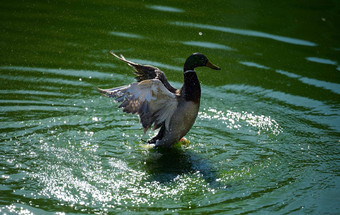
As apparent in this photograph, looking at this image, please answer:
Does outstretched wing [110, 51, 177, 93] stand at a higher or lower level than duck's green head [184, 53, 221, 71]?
lower

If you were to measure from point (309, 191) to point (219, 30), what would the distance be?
502cm

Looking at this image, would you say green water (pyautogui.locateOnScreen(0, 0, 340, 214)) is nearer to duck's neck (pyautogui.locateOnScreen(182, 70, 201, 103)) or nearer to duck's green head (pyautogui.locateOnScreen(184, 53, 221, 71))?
duck's neck (pyautogui.locateOnScreen(182, 70, 201, 103))

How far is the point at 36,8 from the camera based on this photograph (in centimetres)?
998

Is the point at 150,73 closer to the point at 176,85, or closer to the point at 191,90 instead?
the point at 191,90

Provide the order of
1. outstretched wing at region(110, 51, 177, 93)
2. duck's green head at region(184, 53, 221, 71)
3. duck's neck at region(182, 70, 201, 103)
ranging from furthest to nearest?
outstretched wing at region(110, 51, 177, 93), duck's green head at region(184, 53, 221, 71), duck's neck at region(182, 70, 201, 103)

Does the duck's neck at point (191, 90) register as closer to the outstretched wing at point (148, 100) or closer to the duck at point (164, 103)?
Answer: the duck at point (164, 103)

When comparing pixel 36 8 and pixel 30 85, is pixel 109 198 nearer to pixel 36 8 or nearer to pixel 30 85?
pixel 30 85

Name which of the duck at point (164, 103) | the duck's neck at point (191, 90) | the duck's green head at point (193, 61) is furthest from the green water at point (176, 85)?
the duck's green head at point (193, 61)

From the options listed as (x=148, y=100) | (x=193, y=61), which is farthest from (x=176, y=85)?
→ (x=148, y=100)

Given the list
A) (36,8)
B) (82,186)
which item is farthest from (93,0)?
(82,186)

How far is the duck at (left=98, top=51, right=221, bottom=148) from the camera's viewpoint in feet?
17.7

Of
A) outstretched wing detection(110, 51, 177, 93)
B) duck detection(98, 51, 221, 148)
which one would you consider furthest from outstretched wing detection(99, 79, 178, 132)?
outstretched wing detection(110, 51, 177, 93)

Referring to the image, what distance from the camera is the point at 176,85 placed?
7.41 metres

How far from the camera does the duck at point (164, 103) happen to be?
5.38 metres
